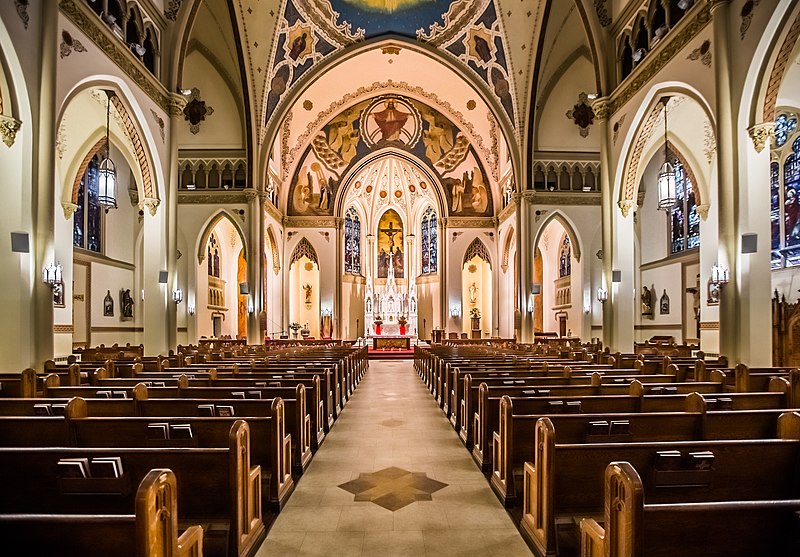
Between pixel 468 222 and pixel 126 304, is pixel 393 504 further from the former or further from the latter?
pixel 468 222

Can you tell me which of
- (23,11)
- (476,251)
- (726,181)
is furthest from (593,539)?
(476,251)

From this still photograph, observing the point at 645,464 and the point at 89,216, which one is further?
the point at 89,216

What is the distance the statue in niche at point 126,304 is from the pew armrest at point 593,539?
2102 centimetres

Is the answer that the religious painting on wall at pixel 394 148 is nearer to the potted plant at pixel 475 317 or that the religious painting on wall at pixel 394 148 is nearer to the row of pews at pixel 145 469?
the potted plant at pixel 475 317

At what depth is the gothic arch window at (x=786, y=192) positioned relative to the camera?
1341 centimetres

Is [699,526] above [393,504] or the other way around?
above

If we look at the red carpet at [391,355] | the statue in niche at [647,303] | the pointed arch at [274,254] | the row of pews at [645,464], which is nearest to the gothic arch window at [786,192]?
the statue in niche at [647,303]

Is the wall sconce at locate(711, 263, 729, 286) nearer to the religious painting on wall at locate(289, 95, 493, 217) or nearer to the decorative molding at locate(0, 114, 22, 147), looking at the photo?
the decorative molding at locate(0, 114, 22, 147)

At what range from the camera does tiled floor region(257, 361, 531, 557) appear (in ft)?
12.7

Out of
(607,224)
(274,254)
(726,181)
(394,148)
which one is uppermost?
(394,148)

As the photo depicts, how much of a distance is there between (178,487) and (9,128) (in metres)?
7.15

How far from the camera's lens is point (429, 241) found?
111ft

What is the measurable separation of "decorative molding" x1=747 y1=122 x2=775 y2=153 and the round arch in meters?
2.88

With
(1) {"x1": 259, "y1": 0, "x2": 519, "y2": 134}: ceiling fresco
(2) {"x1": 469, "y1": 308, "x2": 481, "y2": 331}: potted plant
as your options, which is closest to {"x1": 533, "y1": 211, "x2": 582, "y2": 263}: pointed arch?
(1) {"x1": 259, "y1": 0, "x2": 519, "y2": 134}: ceiling fresco
